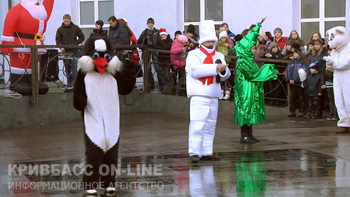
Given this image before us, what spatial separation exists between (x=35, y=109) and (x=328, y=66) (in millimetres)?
5959

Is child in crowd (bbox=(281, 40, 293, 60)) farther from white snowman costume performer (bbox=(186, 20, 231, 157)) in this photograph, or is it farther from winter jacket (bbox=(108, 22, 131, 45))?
white snowman costume performer (bbox=(186, 20, 231, 157))

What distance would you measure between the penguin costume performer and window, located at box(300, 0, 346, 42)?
12094 millimetres

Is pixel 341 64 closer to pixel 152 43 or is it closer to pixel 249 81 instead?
pixel 249 81

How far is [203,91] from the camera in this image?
436 inches

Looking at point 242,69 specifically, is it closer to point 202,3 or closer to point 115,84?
point 115,84

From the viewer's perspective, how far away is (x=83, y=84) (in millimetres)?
8836

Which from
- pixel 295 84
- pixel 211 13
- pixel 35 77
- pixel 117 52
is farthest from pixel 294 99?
pixel 211 13

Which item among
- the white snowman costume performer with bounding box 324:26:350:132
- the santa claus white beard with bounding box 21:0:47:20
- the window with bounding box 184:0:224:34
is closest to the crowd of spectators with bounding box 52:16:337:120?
the white snowman costume performer with bounding box 324:26:350:132

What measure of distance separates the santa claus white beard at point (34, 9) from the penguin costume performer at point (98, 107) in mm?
7058

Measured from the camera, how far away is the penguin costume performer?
28.8 ft

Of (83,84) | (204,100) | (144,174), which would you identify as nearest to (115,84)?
(83,84)

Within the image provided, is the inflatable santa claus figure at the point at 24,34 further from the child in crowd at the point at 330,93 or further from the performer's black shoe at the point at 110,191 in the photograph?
the performer's black shoe at the point at 110,191

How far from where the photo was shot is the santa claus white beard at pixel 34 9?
1573 cm

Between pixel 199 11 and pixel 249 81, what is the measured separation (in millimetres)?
9550
